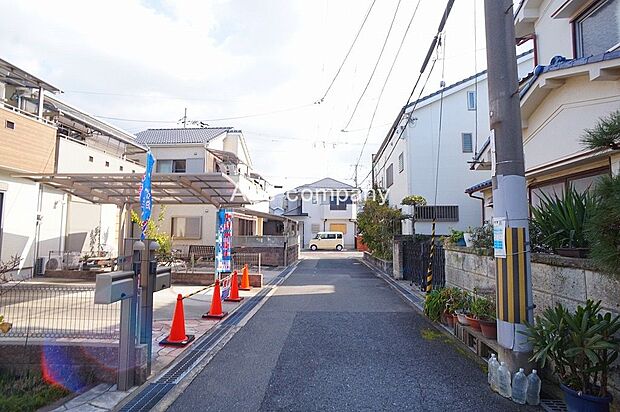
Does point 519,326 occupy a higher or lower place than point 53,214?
lower

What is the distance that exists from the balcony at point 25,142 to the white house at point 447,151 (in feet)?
44.5

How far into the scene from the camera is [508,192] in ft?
12.9

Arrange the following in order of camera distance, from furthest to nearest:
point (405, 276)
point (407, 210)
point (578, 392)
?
point (407, 210)
point (405, 276)
point (578, 392)

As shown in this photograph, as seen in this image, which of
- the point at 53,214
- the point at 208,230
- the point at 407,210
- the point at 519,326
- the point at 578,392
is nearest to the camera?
the point at 578,392

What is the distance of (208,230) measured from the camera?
20.6 meters

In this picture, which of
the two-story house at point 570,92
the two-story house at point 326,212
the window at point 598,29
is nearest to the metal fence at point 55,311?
the two-story house at point 570,92

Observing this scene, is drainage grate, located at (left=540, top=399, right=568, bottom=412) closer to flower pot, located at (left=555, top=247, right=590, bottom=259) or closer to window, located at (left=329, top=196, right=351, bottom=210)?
flower pot, located at (left=555, top=247, right=590, bottom=259)

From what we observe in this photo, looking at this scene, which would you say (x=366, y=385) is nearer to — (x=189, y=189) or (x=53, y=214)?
(x=189, y=189)

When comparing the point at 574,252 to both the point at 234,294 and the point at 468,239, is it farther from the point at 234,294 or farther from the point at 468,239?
the point at 234,294

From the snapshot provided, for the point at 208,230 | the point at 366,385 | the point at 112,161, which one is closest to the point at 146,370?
the point at 366,385

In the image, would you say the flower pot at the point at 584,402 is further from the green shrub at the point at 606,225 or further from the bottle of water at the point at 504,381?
the green shrub at the point at 606,225

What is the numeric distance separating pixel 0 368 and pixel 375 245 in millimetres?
15947

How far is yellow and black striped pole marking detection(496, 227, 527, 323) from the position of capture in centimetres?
381

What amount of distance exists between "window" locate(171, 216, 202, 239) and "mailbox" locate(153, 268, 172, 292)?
16481 millimetres
